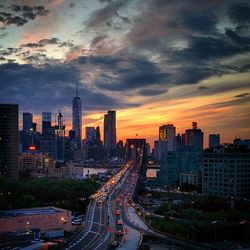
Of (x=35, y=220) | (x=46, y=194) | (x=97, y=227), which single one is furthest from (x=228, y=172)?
(x=35, y=220)

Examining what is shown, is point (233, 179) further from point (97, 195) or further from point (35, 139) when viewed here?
point (35, 139)

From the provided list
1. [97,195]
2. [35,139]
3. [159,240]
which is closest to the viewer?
[159,240]

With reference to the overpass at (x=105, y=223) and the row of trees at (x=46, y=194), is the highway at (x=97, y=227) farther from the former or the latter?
the row of trees at (x=46, y=194)

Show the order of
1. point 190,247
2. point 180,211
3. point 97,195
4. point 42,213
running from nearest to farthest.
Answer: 1. point 190,247
2. point 42,213
3. point 180,211
4. point 97,195

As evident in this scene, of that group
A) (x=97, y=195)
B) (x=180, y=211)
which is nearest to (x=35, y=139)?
(x=97, y=195)

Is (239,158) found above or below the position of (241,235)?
above

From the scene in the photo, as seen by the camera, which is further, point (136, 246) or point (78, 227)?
point (78, 227)

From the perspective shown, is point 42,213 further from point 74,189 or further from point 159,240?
point 74,189

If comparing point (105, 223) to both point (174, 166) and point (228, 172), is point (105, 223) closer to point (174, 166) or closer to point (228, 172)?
point (228, 172)
